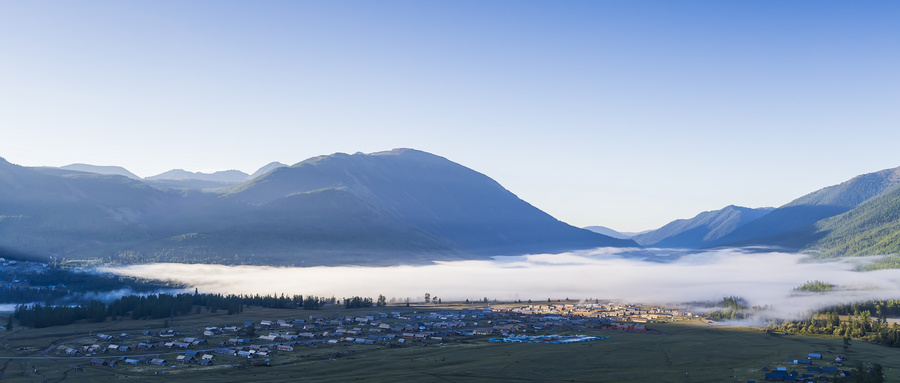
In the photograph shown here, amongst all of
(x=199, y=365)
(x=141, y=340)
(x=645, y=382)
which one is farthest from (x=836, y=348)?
(x=141, y=340)

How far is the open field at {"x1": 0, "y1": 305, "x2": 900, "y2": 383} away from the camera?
467ft

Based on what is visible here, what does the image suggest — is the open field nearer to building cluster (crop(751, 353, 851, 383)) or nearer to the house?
building cluster (crop(751, 353, 851, 383))

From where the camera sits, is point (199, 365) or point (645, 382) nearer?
point (645, 382)

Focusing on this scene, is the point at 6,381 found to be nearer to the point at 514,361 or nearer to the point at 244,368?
the point at 244,368

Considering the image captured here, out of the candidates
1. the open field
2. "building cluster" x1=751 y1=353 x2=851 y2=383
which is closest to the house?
the open field

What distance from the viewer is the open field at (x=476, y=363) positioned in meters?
142

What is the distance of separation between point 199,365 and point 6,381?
123 feet

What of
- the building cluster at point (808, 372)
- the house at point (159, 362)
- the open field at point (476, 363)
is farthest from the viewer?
the house at point (159, 362)

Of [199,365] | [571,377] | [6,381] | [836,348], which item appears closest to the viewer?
[6,381]

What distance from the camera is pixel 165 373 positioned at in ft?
475

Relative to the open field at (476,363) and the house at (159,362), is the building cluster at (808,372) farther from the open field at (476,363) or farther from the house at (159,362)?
the house at (159,362)

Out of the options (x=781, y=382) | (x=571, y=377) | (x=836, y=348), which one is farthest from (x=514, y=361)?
(x=836, y=348)

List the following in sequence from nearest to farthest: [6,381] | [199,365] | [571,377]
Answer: [6,381] → [571,377] → [199,365]

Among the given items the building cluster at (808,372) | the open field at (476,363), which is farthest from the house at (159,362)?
the building cluster at (808,372)
